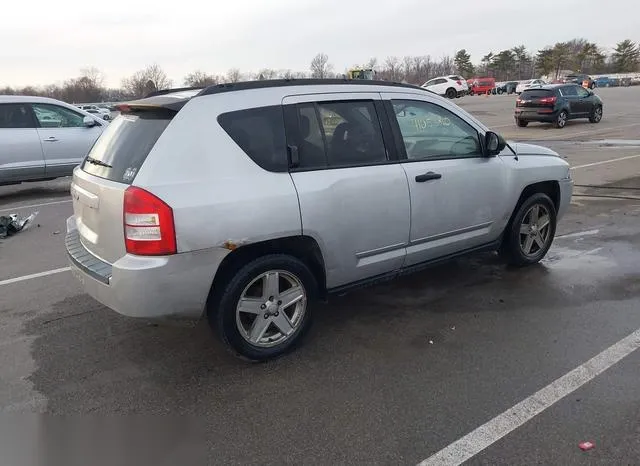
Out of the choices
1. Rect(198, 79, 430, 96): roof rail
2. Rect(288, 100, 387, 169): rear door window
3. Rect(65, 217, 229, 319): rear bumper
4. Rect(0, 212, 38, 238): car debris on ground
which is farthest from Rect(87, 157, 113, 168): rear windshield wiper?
Rect(0, 212, 38, 238): car debris on ground

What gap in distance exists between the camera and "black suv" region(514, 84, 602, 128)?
2158 cm

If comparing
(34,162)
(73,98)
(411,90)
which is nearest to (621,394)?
(411,90)

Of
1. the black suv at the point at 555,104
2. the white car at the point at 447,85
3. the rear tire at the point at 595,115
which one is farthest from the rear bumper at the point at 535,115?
the white car at the point at 447,85

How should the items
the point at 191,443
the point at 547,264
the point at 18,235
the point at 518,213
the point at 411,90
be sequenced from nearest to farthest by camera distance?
1. the point at 191,443
2. the point at 411,90
3. the point at 518,213
4. the point at 547,264
5. the point at 18,235

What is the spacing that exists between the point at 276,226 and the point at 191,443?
1.35 metres

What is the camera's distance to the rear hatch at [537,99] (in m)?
21.5

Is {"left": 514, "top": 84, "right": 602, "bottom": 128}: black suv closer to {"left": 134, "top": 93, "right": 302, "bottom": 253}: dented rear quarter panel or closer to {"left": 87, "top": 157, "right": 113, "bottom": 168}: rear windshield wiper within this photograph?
{"left": 134, "top": 93, "right": 302, "bottom": 253}: dented rear quarter panel

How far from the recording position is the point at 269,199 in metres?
3.44

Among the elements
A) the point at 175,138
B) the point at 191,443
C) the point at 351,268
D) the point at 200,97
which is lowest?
the point at 191,443

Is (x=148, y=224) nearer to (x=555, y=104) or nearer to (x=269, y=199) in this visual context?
(x=269, y=199)

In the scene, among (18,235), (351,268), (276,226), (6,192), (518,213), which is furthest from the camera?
(6,192)

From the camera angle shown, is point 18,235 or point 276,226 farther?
point 18,235

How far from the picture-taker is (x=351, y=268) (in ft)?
13.0

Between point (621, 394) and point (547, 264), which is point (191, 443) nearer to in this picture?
point (621, 394)
